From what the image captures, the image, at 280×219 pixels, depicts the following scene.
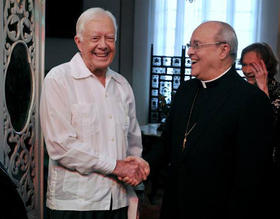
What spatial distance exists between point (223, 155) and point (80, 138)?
0.66 meters

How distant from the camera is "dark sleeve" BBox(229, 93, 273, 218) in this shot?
181 centimetres

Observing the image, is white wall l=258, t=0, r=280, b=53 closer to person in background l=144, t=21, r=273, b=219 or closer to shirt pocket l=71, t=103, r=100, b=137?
person in background l=144, t=21, r=273, b=219

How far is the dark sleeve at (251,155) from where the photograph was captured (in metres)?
1.81

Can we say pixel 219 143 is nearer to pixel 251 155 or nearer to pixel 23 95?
pixel 251 155

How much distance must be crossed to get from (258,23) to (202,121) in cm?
431

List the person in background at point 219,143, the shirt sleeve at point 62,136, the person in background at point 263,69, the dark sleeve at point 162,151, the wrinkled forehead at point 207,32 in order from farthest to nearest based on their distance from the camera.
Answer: the person in background at point 263,69
the dark sleeve at point 162,151
the wrinkled forehead at point 207,32
the person in background at point 219,143
the shirt sleeve at point 62,136

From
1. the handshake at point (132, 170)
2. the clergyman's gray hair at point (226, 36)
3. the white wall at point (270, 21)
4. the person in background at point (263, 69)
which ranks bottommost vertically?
the handshake at point (132, 170)

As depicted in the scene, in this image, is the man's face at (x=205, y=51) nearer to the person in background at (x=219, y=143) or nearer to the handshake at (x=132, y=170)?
the person in background at (x=219, y=143)

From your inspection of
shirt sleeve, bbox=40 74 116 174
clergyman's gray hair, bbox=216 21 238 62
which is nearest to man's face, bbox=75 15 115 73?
shirt sleeve, bbox=40 74 116 174

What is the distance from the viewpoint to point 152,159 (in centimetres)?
218

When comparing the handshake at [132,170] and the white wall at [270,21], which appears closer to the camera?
the handshake at [132,170]

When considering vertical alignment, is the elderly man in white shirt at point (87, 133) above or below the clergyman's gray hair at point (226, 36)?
below

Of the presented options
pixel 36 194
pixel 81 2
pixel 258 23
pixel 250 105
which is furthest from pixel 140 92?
pixel 250 105

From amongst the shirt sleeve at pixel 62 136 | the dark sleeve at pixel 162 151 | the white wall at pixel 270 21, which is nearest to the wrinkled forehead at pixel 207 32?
the dark sleeve at pixel 162 151
